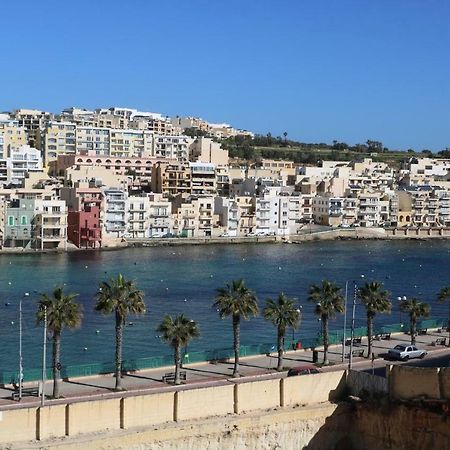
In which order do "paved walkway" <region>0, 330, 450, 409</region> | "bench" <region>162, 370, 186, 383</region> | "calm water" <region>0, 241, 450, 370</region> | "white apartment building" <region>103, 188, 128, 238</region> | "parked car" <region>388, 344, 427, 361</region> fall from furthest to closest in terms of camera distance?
"white apartment building" <region>103, 188, 128, 238</region>, "calm water" <region>0, 241, 450, 370</region>, "parked car" <region>388, 344, 427, 361</region>, "bench" <region>162, 370, 186, 383</region>, "paved walkway" <region>0, 330, 450, 409</region>

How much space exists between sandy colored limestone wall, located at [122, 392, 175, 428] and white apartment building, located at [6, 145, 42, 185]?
3107 inches

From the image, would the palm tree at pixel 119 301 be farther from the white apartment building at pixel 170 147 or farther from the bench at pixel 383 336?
the white apartment building at pixel 170 147

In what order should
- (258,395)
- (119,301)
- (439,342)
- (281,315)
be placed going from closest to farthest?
1. (258,395)
2. (119,301)
3. (281,315)
4. (439,342)

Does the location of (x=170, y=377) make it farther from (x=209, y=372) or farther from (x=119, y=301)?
(x=119, y=301)

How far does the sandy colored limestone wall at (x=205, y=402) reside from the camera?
1841cm

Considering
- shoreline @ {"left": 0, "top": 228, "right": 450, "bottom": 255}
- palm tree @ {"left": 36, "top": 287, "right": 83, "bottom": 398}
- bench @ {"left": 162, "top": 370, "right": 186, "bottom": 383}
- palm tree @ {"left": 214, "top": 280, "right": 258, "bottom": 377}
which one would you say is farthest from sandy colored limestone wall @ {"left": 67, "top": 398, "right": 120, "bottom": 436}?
shoreline @ {"left": 0, "top": 228, "right": 450, "bottom": 255}

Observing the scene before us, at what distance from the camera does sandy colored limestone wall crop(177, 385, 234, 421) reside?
18.4 m

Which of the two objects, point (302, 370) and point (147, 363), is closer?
point (302, 370)

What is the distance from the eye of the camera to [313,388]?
65.6 ft

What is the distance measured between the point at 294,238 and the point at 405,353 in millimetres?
68078

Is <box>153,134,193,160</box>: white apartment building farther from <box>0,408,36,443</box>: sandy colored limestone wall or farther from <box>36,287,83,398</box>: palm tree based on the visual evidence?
<box>0,408,36,443</box>: sandy colored limestone wall

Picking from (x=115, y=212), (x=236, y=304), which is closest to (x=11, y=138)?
(x=115, y=212)

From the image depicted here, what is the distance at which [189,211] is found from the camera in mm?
89375

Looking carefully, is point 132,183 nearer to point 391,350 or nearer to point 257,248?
point 257,248
